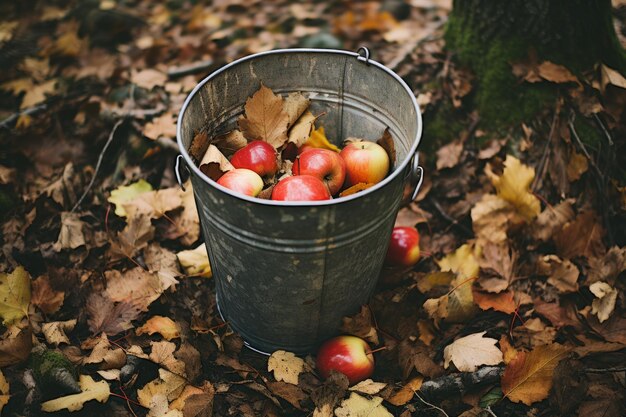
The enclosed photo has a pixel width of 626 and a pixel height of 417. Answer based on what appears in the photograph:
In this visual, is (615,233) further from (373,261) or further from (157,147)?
(157,147)

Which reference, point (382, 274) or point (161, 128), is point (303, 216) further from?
point (161, 128)

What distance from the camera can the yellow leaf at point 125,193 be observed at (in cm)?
209

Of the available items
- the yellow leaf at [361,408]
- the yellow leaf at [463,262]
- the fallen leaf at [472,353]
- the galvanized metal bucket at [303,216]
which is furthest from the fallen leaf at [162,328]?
the yellow leaf at [463,262]

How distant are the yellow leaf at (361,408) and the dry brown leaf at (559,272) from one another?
2.62ft

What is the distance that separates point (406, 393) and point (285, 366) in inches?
15.2

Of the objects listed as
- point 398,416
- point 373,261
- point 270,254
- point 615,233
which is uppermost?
point 270,254

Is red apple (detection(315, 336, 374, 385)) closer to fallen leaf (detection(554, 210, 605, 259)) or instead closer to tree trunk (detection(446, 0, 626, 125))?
fallen leaf (detection(554, 210, 605, 259))

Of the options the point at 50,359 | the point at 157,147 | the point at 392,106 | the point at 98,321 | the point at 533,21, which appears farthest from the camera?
the point at 157,147

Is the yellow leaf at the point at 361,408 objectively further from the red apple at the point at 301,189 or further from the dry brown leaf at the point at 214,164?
the dry brown leaf at the point at 214,164

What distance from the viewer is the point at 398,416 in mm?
1586

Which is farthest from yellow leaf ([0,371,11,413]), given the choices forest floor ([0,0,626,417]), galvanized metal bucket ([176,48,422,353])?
galvanized metal bucket ([176,48,422,353])

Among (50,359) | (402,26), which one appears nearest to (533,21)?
(402,26)

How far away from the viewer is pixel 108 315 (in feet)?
5.80

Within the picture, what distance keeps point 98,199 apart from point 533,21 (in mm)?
1947
